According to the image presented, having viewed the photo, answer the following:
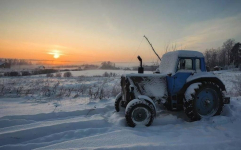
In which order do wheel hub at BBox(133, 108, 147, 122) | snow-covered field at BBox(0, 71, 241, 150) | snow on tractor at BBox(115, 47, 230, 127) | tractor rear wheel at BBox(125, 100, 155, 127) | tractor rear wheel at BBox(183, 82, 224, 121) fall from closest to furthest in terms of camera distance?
snow-covered field at BBox(0, 71, 241, 150) → tractor rear wheel at BBox(125, 100, 155, 127) → wheel hub at BBox(133, 108, 147, 122) → tractor rear wheel at BBox(183, 82, 224, 121) → snow on tractor at BBox(115, 47, 230, 127)

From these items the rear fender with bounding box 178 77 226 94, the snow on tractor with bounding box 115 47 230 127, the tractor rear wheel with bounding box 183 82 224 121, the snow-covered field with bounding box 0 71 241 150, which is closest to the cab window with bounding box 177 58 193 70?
the snow on tractor with bounding box 115 47 230 127

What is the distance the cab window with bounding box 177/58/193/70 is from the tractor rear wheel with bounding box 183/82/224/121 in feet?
2.19

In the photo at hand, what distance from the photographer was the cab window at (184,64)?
4.13m

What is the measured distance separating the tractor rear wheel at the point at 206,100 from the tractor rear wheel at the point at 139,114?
1105mm

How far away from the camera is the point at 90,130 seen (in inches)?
126

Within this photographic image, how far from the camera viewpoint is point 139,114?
3545mm

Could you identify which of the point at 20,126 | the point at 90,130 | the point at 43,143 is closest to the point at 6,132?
the point at 20,126

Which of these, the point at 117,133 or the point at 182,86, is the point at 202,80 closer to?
the point at 182,86

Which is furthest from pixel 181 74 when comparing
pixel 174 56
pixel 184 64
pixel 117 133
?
pixel 117 133

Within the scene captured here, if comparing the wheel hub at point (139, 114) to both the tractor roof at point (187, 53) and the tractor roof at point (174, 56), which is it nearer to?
the tractor roof at point (174, 56)

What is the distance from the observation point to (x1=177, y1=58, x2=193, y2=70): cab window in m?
4.13

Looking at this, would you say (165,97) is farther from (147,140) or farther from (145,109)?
(147,140)

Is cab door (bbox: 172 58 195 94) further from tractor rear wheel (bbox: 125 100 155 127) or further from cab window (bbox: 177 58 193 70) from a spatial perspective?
tractor rear wheel (bbox: 125 100 155 127)

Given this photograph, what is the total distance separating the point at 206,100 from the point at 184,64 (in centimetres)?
126
